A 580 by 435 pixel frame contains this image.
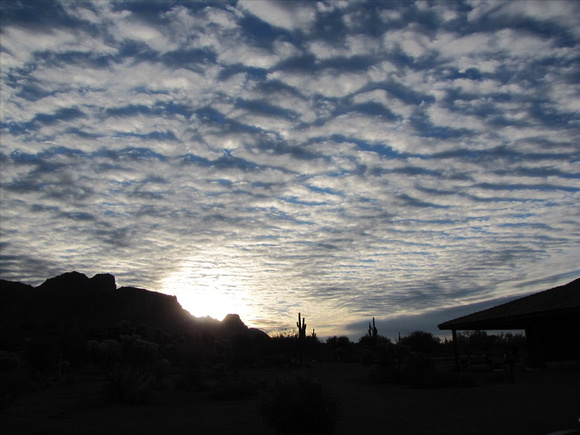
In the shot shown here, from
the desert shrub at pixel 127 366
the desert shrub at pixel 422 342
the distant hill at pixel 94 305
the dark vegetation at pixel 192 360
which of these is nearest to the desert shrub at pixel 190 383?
the dark vegetation at pixel 192 360

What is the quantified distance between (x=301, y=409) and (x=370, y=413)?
21.6 ft

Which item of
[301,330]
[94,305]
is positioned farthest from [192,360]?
[94,305]

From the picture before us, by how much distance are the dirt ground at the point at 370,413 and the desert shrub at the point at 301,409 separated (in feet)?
1.93

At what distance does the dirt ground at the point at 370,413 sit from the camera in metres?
12.0

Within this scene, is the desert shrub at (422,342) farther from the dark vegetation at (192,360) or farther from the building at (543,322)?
the building at (543,322)

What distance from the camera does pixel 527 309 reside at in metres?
24.2

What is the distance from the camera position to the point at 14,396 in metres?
14.3

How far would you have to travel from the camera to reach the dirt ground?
39.4 ft

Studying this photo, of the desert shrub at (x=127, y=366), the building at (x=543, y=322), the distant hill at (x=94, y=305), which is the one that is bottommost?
the desert shrub at (x=127, y=366)

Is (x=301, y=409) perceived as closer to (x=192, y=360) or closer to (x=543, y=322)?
(x=543, y=322)

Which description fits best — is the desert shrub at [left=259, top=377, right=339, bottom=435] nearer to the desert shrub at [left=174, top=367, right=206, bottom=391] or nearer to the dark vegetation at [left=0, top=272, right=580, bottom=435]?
the dark vegetation at [left=0, top=272, right=580, bottom=435]

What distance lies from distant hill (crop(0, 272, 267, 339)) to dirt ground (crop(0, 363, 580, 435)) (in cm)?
5391

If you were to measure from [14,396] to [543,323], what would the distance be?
80.1 feet

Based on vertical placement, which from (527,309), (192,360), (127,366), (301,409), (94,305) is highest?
(94,305)
